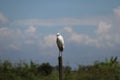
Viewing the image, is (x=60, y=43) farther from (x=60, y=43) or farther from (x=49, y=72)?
(x=49, y=72)

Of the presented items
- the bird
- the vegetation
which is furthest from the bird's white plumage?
the vegetation

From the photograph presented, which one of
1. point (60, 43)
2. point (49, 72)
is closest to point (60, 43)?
point (60, 43)

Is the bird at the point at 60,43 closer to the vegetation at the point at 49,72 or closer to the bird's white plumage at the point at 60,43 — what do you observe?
the bird's white plumage at the point at 60,43

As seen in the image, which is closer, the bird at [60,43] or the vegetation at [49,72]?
the bird at [60,43]

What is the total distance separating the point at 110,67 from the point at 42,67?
470 centimetres

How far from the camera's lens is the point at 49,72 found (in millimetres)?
26750

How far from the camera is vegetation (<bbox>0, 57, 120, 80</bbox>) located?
23500 millimetres

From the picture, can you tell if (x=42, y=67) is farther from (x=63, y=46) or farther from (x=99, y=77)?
(x=63, y=46)

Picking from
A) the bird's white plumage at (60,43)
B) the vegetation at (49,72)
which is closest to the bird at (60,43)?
the bird's white plumage at (60,43)

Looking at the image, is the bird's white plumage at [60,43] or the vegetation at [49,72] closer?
the bird's white plumage at [60,43]

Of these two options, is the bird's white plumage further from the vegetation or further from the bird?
the vegetation

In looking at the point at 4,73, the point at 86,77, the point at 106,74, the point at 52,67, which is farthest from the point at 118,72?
the point at 4,73

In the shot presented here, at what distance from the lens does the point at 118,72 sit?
2517cm

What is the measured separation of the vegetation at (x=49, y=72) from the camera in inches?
925
